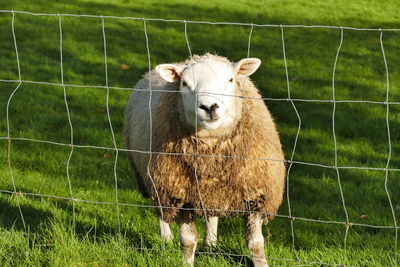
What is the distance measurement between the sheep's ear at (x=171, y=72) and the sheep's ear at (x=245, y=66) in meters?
0.34

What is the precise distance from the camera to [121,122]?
729 cm

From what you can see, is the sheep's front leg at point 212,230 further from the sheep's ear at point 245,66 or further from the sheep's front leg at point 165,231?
the sheep's ear at point 245,66

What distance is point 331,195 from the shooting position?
5.38 m

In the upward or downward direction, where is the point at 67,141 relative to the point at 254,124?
downward

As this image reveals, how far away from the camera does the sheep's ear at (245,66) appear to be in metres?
3.87

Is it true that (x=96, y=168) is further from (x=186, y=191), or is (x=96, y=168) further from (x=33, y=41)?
(x=33, y=41)

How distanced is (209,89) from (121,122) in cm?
381

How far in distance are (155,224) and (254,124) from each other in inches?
49.9

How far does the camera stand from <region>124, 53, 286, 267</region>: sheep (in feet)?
12.6

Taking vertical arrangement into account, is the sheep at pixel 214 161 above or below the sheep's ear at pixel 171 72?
below

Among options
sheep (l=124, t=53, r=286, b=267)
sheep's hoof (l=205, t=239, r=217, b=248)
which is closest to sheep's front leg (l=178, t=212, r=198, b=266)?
sheep (l=124, t=53, r=286, b=267)

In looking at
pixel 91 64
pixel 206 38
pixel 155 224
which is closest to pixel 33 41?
pixel 91 64

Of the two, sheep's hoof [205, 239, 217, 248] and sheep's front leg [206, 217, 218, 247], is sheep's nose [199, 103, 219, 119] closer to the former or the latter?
sheep's hoof [205, 239, 217, 248]

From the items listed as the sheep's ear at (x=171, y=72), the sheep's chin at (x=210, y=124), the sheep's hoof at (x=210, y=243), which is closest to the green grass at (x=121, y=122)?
the sheep's hoof at (x=210, y=243)
